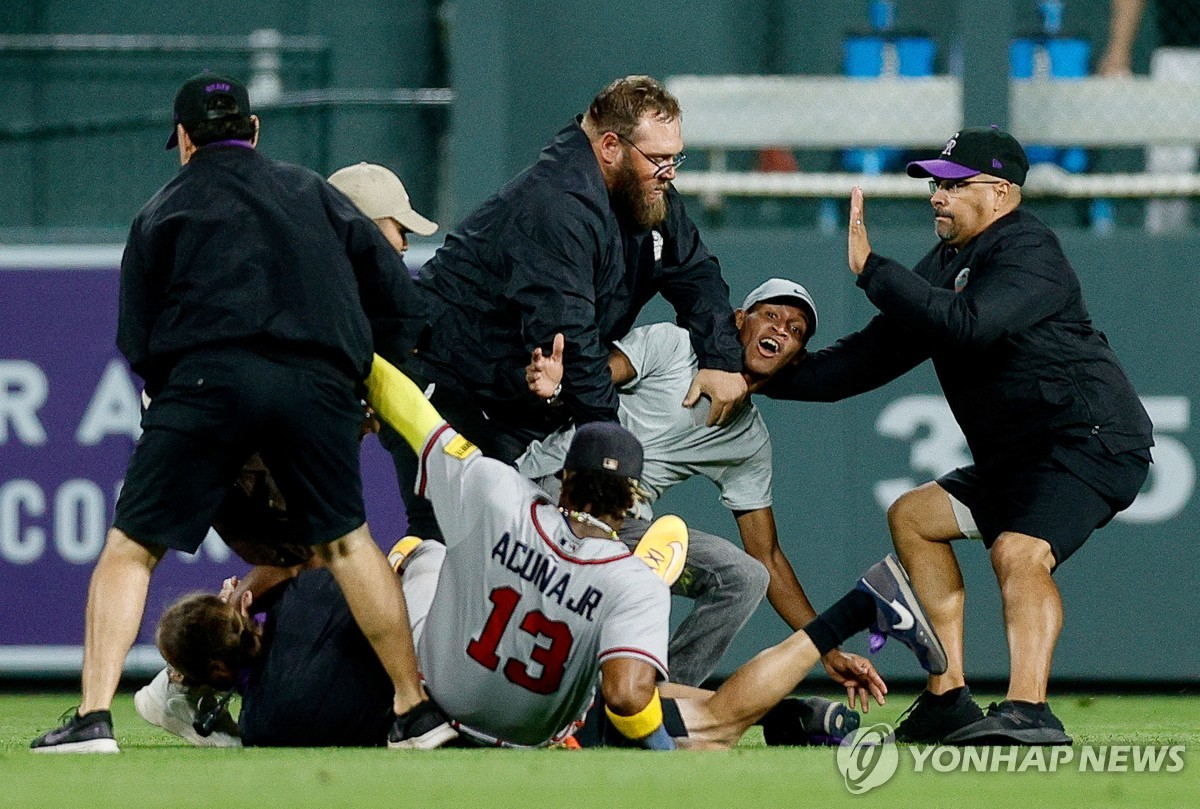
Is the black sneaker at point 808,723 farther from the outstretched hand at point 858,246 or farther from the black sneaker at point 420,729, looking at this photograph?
the outstretched hand at point 858,246

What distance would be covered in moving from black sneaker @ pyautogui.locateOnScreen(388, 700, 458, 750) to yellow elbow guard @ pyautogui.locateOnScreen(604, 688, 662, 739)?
0.52 meters

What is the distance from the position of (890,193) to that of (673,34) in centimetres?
225

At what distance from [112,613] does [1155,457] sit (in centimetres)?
514

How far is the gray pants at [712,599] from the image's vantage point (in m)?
6.46

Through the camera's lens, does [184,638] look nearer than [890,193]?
Yes

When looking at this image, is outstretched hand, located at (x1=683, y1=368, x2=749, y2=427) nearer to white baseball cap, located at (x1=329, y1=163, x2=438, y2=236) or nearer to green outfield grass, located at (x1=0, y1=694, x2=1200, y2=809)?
white baseball cap, located at (x1=329, y1=163, x2=438, y2=236)

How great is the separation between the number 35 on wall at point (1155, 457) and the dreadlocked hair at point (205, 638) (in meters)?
3.91

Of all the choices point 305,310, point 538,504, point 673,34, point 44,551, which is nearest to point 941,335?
point 538,504

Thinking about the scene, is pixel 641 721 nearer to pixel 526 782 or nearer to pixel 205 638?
pixel 526 782

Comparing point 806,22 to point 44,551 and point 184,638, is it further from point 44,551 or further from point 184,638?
point 184,638

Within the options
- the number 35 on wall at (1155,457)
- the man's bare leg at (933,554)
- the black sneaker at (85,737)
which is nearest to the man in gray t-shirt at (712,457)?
the man's bare leg at (933,554)

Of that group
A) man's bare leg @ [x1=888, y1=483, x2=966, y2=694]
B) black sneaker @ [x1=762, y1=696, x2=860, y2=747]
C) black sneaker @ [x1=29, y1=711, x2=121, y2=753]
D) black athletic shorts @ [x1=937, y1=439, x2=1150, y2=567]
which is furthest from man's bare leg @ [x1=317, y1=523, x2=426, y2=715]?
black athletic shorts @ [x1=937, y1=439, x2=1150, y2=567]

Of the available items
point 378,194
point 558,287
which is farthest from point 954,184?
point 378,194

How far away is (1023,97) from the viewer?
30.0 feet
